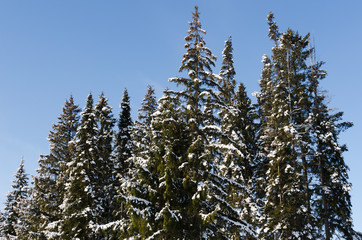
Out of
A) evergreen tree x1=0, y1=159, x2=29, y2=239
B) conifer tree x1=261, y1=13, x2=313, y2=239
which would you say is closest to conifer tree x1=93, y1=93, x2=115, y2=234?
conifer tree x1=261, y1=13, x2=313, y2=239

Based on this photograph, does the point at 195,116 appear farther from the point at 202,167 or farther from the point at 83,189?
the point at 83,189

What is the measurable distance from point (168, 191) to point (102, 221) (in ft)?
41.2

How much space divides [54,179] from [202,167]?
1756 centimetres

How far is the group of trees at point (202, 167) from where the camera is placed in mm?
14422

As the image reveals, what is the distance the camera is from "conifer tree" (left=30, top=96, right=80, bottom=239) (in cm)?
2436

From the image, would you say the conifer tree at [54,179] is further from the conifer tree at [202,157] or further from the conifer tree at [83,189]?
the conifer tree at [202,157]

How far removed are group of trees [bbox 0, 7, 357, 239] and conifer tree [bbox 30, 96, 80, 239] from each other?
89mm

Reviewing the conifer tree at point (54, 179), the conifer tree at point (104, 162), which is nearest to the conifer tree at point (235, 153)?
the conifer tree at point (104, 162)

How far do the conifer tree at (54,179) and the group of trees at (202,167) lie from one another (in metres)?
0.09

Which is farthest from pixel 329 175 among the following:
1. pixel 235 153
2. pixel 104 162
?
pixel 104 162

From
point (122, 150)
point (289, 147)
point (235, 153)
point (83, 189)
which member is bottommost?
point (235, 153)

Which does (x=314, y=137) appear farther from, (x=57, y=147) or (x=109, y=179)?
(x=57, y=147)

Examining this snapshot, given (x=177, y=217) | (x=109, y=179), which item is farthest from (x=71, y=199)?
(x=177, y=217)

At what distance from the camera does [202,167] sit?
15312 millimetres
